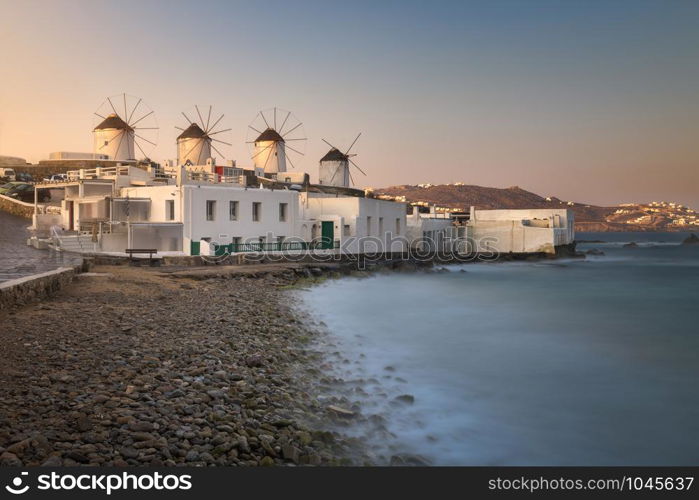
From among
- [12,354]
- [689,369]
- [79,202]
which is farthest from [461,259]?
[12,354]

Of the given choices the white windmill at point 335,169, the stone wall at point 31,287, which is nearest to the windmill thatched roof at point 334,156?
the white windmill at point 335,169

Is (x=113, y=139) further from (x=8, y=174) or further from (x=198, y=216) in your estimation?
(x=198, y=216)

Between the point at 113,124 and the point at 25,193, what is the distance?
14.6m

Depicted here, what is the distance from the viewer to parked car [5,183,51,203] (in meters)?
41.9

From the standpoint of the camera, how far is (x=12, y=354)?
6.72 metres

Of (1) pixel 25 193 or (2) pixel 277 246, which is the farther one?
(1) pixel 25 193

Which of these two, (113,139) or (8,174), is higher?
(113,139)

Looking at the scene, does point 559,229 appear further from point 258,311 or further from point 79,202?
point 258,311

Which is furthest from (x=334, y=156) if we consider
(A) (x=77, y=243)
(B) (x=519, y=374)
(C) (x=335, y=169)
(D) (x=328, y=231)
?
(B) (x=519, y=374)

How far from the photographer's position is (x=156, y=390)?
6.16 m

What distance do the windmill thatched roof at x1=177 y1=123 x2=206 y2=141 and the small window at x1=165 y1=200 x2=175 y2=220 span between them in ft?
103

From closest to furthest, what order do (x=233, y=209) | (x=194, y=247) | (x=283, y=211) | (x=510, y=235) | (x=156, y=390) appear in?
(x=156, y=390) < (x=194, y=247) < (x=233, y=209) < (x=283, y=211) < (x=510, y=235)

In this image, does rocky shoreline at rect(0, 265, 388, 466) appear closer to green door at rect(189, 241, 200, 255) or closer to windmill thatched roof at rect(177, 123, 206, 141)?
green door at rect(189, 241, 200, 255)

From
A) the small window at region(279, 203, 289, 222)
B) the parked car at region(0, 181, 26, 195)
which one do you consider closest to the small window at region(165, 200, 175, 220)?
the small window at region(279, 203, 289, 222)
